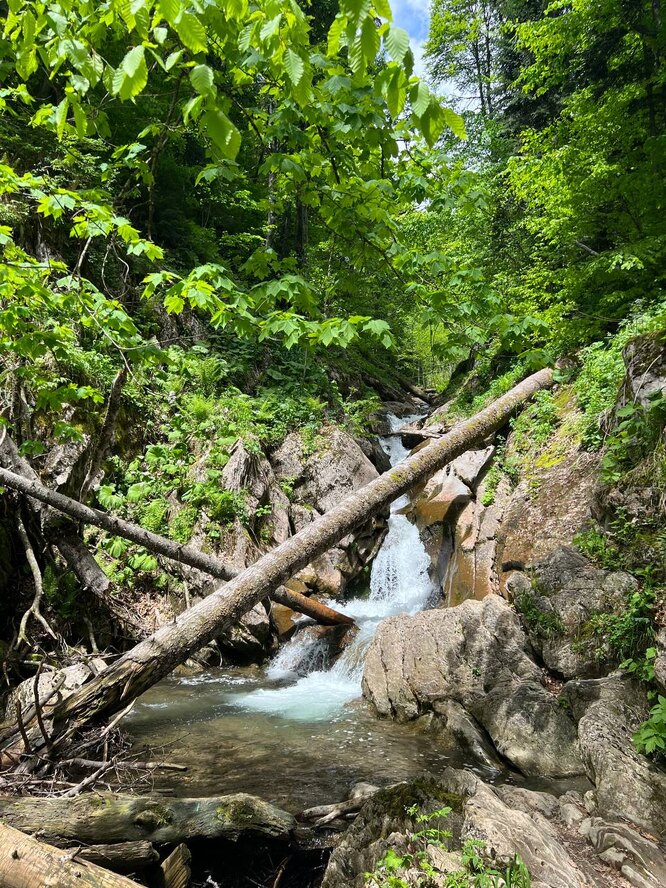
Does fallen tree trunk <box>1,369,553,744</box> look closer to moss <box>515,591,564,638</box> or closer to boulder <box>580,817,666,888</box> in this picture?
moss <box>515,591,564,638</box>

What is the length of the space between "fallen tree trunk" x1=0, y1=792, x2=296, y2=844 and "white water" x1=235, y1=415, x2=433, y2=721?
321 centimetres

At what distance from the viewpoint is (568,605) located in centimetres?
542

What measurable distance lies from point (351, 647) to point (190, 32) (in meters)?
8.10

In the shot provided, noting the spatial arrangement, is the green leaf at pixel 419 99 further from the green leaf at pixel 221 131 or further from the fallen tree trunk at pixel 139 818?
the fallen tree trunk at pixel 139 818

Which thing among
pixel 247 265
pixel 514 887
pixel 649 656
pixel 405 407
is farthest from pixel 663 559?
pixel 405 407

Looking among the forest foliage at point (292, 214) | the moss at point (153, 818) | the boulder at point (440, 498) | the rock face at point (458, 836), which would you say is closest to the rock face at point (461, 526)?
the boulder at point (440, 498)

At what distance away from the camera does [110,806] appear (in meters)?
2.78

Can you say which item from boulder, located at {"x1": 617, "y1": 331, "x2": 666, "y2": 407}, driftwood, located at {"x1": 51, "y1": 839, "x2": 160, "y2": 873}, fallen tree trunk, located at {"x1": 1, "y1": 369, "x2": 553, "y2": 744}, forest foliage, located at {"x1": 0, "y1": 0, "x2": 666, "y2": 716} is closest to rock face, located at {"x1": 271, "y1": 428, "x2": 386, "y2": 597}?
forest foliage, located at {"x1": 0, "y1": 0, "x2": 666, "y2": 716}

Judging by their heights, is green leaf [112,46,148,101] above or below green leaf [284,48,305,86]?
below

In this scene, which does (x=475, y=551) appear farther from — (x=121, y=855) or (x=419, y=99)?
(x=419, y=99)

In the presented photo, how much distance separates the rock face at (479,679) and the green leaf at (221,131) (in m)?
5.53

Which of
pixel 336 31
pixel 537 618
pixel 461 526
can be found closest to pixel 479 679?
pixel 537 618

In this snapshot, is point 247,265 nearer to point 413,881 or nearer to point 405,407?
point 413,881

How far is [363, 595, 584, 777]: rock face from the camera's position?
4.54 m
